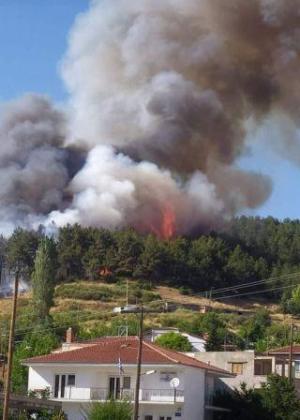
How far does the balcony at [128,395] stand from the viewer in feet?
138

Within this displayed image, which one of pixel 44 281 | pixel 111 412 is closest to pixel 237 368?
pixel 111 412

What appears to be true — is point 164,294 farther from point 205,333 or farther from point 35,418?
point 35,418

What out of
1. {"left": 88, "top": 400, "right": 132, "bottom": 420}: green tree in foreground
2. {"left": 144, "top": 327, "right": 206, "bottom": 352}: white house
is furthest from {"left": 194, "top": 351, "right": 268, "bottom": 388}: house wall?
{"left": 88, "top": 400, "right": 132, "bottom": 420}: green tree in foreground

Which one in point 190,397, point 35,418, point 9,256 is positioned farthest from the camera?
point 9,256

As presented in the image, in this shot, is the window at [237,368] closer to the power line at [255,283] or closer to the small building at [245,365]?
the small building at [245,365]

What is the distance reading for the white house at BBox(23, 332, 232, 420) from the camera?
4244 centimetres

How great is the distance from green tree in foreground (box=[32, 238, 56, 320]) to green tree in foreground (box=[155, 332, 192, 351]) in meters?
14.4

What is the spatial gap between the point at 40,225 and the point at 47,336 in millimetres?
51143

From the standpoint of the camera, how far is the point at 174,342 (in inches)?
2489

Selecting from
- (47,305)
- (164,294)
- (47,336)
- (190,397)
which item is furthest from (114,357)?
(164,294)

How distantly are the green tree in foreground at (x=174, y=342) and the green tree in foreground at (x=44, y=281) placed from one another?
14414 mm

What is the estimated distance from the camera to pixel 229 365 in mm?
53562

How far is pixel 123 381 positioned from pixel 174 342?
2046 cm

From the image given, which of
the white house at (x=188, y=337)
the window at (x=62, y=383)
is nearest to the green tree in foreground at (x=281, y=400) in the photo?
the window at (x=62, y=383)
